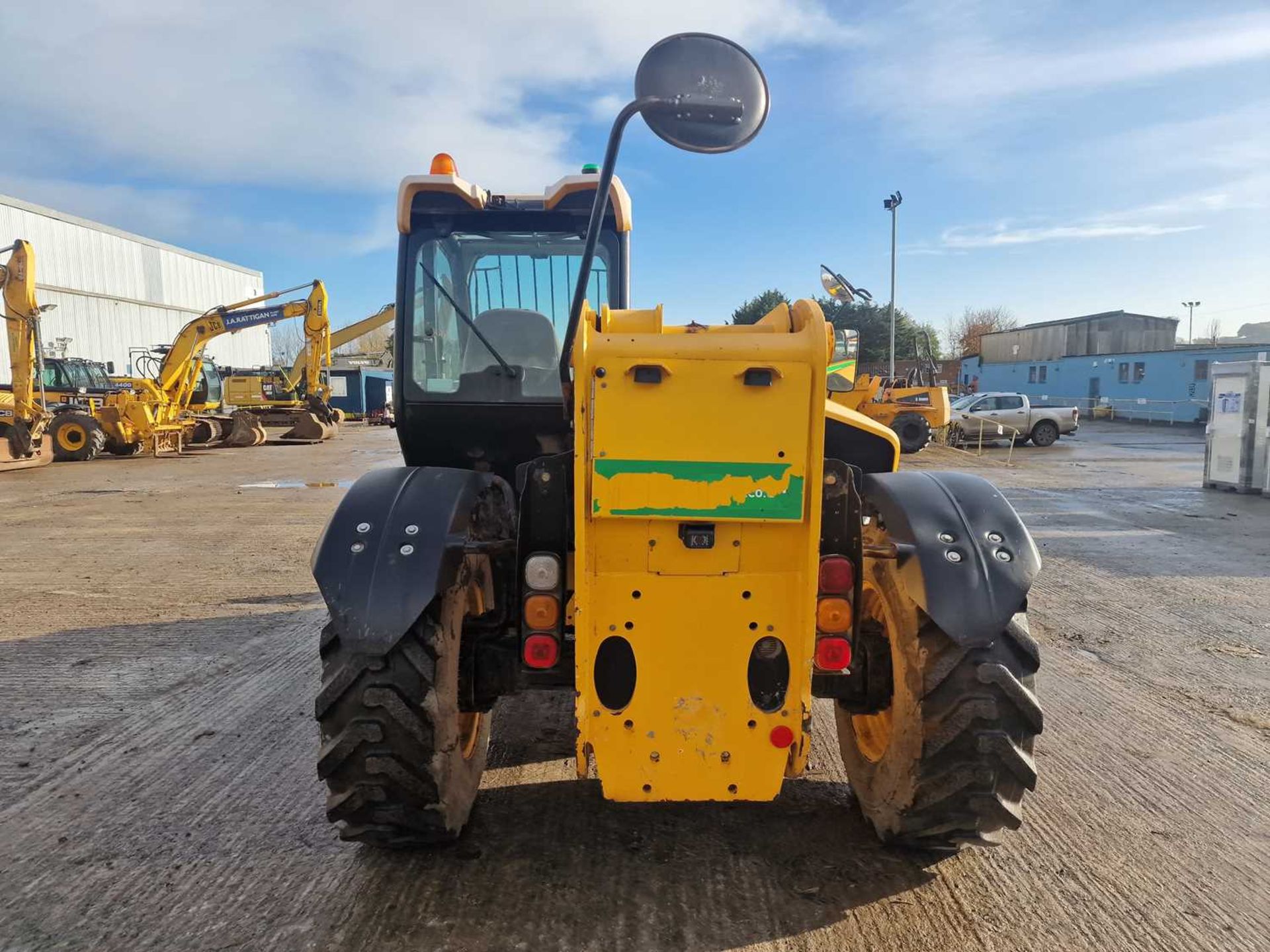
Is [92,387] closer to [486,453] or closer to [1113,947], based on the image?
[486,453]

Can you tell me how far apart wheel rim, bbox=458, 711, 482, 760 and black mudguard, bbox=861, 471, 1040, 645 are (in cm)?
162

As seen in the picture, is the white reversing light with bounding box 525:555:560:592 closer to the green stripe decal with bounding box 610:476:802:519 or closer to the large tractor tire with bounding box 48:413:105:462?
the green stripe decal with bounding box 610:476:802:519

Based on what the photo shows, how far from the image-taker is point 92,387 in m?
22.7

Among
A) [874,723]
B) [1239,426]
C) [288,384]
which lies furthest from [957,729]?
[288,384]

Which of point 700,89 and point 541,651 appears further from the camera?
point 541,651

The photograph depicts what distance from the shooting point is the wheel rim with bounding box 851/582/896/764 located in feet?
9.20

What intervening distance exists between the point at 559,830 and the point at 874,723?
4.11 ft

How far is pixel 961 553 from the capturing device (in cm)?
255

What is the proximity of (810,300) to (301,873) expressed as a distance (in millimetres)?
2530

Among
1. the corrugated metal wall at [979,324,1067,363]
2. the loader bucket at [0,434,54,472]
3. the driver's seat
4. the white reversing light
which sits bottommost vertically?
the loader bucket at [0,434,54,472]

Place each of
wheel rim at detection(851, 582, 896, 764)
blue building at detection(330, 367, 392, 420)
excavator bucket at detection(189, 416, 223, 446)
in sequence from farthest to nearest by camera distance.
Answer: blue building at detection(330, 367, 392, 420), excavator bucket at detection(189, 416, 223, 446), wheel rim at detection(851, 582, 896, 764)

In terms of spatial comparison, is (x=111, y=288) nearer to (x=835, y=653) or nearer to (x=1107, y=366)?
(x=835, y=653)

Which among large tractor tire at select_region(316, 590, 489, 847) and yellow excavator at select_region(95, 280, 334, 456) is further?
yellow excavator at select_region(95, 280, 334, 456)

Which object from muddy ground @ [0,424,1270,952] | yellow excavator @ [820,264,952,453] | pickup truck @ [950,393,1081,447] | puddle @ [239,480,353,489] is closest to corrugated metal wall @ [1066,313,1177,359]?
pickup truck @ [950,393,1081,447]
